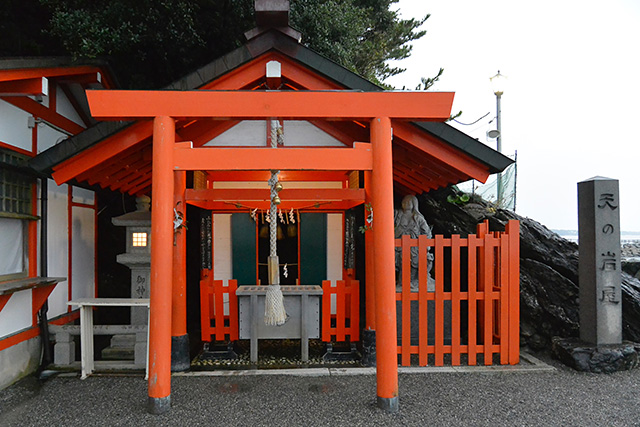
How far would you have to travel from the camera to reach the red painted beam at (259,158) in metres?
3.92

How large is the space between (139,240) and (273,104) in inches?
131

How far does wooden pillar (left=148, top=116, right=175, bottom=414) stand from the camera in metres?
3.84

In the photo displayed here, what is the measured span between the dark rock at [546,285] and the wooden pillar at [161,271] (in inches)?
216

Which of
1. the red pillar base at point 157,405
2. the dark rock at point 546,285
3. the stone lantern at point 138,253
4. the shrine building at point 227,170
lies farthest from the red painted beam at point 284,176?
the red pillar base at point 157,405

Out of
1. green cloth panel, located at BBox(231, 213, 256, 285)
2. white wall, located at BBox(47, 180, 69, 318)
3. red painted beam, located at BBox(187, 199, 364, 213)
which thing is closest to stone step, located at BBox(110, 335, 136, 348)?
white wall, located at BBox(47, 180, 69, 318)

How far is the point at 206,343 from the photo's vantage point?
5820 millimetres

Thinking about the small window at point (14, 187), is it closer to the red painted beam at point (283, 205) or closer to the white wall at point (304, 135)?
the red painted beam at point (283, 205)

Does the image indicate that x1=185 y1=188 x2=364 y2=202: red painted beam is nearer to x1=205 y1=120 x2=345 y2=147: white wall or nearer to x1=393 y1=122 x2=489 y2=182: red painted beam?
x1=205 y1=120 x2=345 y2=147: white wall

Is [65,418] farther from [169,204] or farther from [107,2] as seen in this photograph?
[107,2]

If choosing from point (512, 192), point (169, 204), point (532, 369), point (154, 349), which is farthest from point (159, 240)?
point (512, 192)

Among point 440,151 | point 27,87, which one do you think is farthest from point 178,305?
point 440,151

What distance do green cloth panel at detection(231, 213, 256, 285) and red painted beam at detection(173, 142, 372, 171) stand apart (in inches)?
142

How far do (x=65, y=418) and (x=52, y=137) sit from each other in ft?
13.3

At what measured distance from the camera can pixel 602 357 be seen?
5.09 metres
